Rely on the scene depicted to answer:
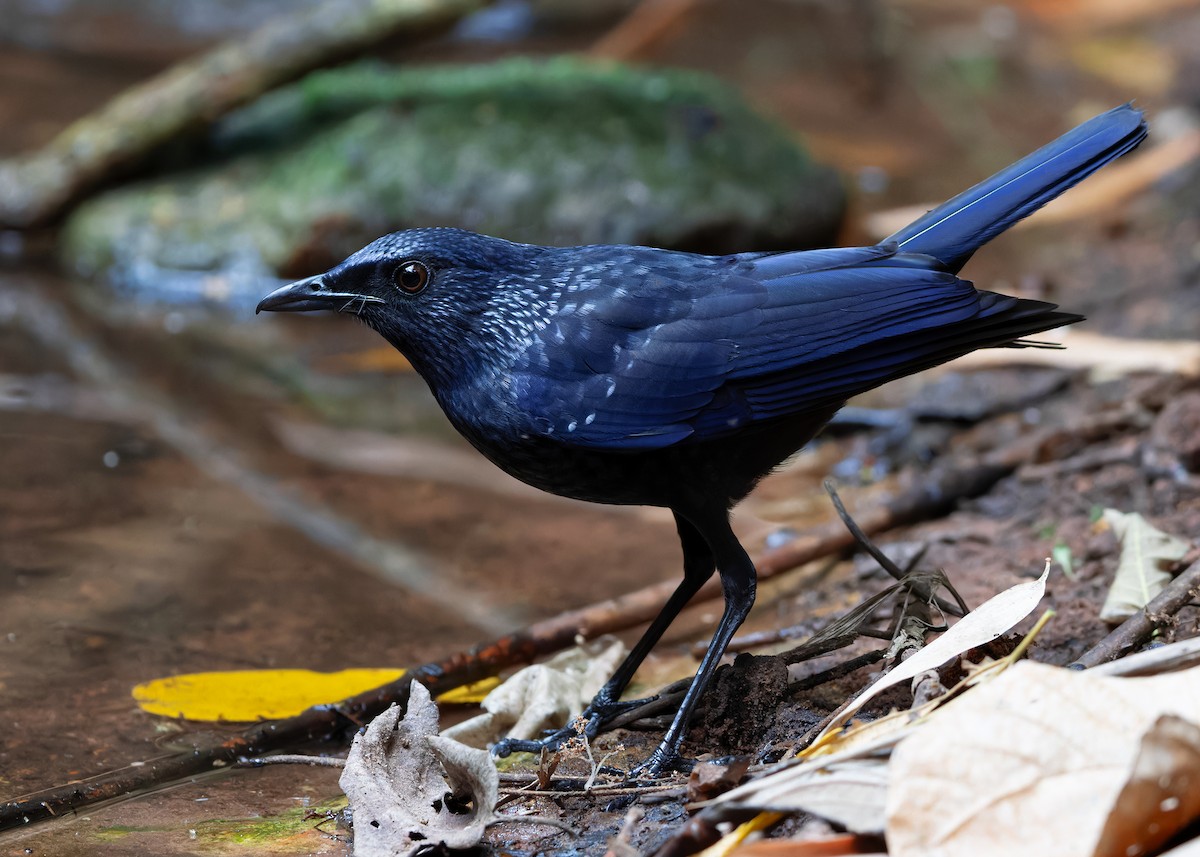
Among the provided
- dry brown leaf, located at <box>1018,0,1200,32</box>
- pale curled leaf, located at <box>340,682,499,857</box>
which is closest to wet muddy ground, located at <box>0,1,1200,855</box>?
pale curled leaf, located at <box>340,682,499,857</box>

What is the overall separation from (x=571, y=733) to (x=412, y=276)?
1.25m

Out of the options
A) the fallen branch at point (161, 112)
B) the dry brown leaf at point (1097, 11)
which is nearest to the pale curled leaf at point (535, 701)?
the fallen branch at point (161, 112)

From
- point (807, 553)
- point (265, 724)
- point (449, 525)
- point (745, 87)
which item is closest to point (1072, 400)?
point (807, 553)

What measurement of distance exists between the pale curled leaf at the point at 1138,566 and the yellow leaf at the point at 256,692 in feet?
5.62

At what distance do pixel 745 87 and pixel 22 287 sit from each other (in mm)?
7624

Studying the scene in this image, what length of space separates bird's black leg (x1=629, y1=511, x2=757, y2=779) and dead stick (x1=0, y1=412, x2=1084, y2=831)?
1.99ft

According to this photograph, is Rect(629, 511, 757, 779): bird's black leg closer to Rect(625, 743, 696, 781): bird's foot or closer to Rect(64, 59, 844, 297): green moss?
Rect(625, 743, 696, 781): bird's foot

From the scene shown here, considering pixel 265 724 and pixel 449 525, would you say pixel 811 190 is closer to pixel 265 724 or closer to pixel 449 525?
pixel 449 525

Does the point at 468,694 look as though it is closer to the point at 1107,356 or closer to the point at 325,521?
the point at 325,521

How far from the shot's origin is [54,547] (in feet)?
14.0

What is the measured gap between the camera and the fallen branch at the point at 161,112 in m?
8.78

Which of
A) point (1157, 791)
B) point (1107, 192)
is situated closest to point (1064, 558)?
point (1157, 791)

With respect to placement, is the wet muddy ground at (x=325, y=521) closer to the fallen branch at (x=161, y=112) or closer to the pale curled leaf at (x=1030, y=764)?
the pale curled leaf at (x=1030, y=764)

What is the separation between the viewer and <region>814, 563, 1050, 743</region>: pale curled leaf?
2.51 meters
